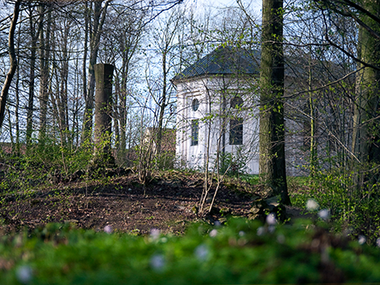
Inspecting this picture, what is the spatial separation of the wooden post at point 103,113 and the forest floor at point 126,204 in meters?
0.63

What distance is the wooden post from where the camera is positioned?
8271mm

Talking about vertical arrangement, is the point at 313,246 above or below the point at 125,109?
below

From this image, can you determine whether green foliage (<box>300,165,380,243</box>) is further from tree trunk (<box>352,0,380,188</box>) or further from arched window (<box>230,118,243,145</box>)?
arched window (<box>230,118,243,145</box>)

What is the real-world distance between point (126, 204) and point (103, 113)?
128 inches

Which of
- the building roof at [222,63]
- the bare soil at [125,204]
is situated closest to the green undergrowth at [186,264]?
the bare soil at [125,204]

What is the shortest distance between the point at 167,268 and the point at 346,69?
575cm

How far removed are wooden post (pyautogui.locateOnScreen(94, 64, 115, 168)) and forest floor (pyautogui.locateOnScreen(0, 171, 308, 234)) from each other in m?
0.63

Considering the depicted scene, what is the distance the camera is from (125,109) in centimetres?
Answer: 846

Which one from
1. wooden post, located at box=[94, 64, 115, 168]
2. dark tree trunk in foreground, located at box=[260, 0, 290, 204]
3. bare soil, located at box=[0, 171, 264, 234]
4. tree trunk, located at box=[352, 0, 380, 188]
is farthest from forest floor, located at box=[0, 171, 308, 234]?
tree trunk, located at box=[352, 0, 380, 188]

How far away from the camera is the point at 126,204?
6.84 metres

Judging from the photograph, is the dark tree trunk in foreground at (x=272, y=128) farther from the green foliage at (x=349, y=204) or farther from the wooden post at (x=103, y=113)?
the wooden post at (x=103, y=113)

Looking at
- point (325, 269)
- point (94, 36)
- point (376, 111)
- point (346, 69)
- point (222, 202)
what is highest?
point (94, 36)

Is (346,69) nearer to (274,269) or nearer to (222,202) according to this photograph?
(222,202)

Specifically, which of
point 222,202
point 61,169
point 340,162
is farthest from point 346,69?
point 61,169
